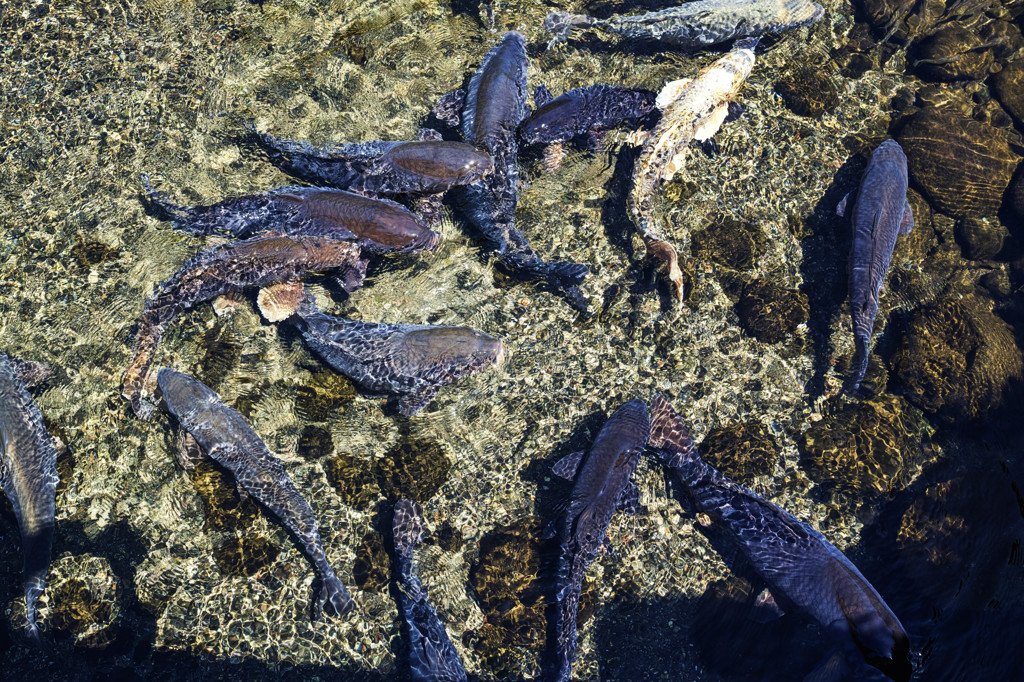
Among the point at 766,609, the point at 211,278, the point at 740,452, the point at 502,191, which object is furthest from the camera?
the point at 502,191

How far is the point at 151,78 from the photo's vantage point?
8062mm

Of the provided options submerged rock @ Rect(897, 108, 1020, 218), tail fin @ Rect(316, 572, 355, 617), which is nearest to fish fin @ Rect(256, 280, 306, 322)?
A: tail fin @ Rect(316, 572, 355, 617)

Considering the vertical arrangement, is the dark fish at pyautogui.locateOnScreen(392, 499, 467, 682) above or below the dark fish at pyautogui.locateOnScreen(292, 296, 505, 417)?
below

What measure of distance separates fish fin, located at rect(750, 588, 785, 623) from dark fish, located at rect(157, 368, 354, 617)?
4126 millimetres

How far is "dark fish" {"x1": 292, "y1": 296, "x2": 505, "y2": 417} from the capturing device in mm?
6641

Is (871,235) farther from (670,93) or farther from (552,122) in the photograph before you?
(552,122)

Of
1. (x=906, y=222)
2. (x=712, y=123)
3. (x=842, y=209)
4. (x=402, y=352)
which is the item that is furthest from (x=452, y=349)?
(x=906, y=222)

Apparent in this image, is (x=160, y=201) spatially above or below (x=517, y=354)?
above

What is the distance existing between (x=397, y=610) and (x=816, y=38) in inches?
385

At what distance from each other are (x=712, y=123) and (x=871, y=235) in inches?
99.0

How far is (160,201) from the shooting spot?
24.2 feet

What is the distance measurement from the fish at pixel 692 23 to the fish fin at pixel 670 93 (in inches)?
44.0

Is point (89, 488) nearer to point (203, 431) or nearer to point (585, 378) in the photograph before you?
point (203, 431)

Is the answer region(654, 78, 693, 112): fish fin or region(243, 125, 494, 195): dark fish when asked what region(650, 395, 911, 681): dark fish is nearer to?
region(243, 125, 494, 195): dark fish
